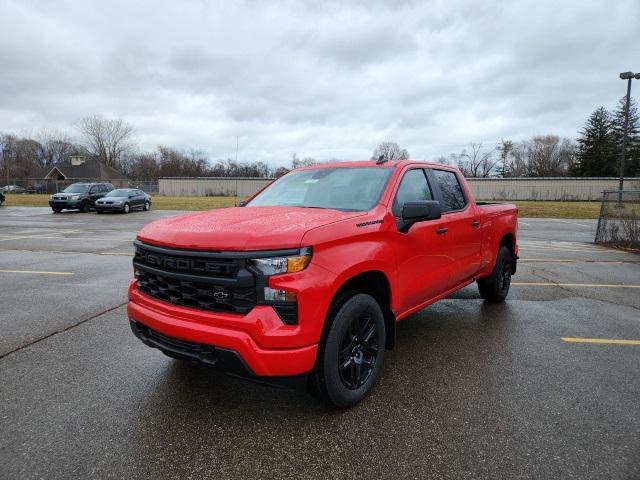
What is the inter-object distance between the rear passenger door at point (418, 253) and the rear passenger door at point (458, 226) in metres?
0.18

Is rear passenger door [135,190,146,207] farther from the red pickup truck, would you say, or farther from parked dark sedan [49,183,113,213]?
the red pickup truck

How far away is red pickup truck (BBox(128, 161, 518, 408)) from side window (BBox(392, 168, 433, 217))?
0.02 m

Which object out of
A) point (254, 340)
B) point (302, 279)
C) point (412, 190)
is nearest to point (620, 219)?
point (412, 190)

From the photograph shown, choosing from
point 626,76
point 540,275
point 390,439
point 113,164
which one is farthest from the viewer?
point 113,164

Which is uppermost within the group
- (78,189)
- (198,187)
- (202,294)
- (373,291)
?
(198,187)

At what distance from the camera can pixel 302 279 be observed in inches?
99.5

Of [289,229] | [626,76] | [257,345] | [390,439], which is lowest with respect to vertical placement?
[390,439]

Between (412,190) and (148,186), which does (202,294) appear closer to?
(412,190)

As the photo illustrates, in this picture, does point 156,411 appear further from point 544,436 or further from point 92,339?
point 544,436

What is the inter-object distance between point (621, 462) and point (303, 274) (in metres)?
2.16

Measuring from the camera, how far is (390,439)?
264cm

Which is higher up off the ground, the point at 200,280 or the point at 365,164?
the point at 365,164

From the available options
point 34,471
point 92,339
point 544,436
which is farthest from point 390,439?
point 92,339

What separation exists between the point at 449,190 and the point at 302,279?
276 centimetres
